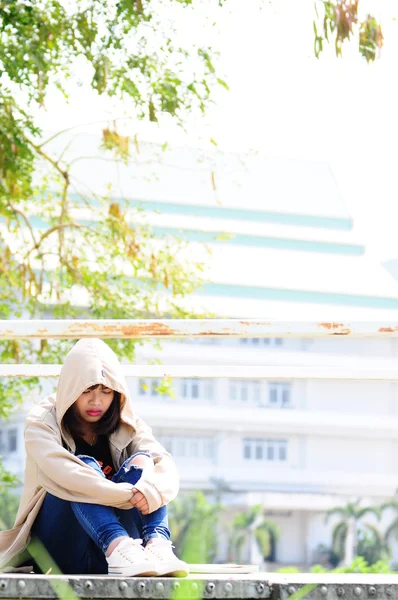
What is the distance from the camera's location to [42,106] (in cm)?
657

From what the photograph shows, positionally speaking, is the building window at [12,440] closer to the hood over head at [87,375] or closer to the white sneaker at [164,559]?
the hood over head at [87,375]

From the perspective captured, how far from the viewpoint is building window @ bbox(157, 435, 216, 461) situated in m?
54.8

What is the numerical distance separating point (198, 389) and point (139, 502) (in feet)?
177

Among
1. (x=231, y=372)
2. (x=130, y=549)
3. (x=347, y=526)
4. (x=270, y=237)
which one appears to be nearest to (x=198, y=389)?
(x=270, y=237)

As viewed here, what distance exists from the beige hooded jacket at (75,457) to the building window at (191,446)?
52.8 meters

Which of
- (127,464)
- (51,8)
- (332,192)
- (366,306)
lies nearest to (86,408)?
(127,464)

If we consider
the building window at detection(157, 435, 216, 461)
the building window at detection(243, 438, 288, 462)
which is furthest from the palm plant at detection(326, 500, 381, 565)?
the building window at detection(157, 435, 216, 461)

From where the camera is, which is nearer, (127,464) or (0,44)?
(127,464)

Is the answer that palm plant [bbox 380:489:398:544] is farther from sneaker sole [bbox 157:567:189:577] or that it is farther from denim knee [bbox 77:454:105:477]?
sneaker sole [bbox 157:567:189:577]

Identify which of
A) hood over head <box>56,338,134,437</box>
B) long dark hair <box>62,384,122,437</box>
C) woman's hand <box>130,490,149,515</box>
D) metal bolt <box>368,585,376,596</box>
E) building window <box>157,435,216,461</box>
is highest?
hood over head <box>56,338,134,437</box>

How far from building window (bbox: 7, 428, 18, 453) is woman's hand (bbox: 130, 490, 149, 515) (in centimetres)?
5200

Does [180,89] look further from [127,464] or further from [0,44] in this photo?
[127,464]

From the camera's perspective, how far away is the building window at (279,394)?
56.1m

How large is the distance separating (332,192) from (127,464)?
61212 millimetres
